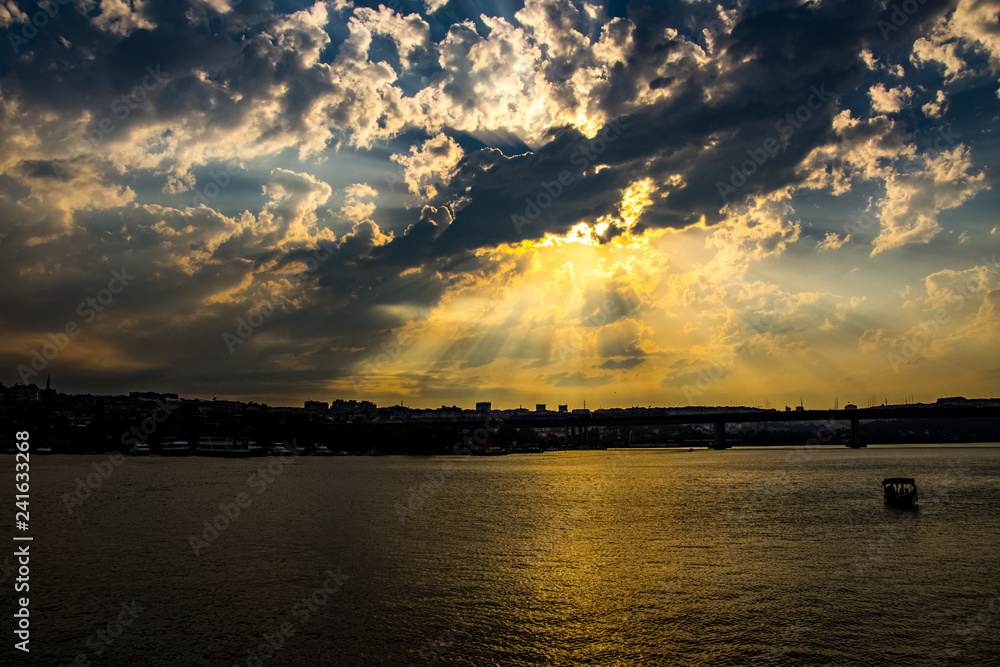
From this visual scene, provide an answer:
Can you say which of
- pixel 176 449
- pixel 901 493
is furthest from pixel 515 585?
pixel 176 449

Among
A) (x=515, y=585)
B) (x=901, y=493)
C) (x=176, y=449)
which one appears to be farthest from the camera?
(x=176, y=449)

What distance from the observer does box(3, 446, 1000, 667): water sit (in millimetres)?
24031

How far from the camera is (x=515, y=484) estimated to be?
319 ft

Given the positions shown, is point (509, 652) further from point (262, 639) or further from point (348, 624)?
point (262, 639)

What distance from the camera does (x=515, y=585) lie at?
32500 mm

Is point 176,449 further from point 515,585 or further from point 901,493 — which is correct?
point 901,493

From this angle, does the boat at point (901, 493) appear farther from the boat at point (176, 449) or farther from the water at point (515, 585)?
the boat at point (176, 449)

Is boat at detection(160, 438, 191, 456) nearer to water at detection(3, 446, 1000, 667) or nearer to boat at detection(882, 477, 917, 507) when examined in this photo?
water at detection(3, 446, 1000, 667)

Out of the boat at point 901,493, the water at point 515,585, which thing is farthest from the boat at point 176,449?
the boat at point 901,493

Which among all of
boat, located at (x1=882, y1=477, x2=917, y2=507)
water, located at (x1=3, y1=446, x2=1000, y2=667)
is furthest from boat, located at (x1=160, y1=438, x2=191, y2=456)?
boat, located at (x1=882, y1=477, x2=917, y2=507)

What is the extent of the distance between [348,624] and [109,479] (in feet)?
294

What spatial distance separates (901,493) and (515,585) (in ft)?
177

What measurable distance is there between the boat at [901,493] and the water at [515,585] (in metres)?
3.09

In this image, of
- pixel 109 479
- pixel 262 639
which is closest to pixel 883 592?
pixel 262 639
